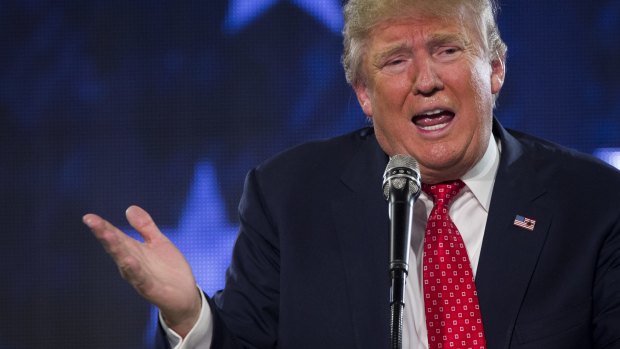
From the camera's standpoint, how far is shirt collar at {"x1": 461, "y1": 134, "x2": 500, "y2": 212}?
2.24m

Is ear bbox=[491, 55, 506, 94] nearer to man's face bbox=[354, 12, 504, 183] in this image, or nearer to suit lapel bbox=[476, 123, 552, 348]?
man's face bbox=[354, 12, 504, 183]

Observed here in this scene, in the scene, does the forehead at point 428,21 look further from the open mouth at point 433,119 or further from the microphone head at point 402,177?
the microphone head at point 402,177

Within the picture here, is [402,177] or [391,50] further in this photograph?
[391,50]

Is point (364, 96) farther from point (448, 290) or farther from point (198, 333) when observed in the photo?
point (198, 333)

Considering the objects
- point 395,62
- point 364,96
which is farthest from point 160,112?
point 395,62

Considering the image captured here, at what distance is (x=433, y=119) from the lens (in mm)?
2180

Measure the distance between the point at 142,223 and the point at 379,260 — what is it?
63 cm

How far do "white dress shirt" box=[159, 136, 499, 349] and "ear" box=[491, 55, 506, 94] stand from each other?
131 mm

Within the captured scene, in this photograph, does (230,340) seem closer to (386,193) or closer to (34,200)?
(386,193)

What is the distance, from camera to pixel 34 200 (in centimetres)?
361

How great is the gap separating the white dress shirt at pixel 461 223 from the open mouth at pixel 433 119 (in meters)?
0.17

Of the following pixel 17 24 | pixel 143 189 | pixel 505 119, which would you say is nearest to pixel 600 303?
pixel 505 119

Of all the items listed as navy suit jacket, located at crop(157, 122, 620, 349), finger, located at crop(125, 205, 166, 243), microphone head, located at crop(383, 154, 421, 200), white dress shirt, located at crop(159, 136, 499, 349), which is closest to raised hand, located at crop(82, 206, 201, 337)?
finger, located at crop(125, 205, 166, 243)

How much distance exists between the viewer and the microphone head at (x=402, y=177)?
167 centimetres
